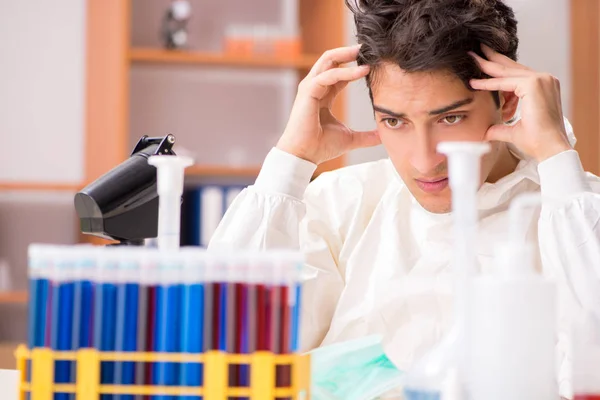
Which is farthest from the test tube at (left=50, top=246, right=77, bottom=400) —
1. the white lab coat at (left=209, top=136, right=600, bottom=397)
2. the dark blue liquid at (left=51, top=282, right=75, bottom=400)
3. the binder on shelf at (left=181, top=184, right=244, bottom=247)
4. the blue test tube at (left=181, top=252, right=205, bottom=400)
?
the binder on shelf at (left=181, top=184, right=244, bottom=247)

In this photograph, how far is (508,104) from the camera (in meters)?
1.44

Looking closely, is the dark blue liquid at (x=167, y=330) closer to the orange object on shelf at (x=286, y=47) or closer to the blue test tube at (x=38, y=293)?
the blue test tube at (x=38, y=293)

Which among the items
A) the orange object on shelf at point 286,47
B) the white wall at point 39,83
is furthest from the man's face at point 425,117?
the white wall at point 39,83

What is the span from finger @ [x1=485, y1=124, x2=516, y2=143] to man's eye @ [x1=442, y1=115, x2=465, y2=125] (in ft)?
0.22

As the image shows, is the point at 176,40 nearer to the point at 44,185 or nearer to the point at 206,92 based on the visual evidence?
the point at 206,92

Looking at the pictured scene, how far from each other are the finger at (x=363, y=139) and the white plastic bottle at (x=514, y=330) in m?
0.86

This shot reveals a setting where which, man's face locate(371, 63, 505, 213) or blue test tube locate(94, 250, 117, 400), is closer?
blue test tube locate(94, 250, 117, 400)

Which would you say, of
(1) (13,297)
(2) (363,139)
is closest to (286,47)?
(1) (13,297)

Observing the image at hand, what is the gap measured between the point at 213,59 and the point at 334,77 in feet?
5.28

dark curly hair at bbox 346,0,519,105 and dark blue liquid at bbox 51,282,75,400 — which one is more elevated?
dark curly hair at bbox 346,0,519,105

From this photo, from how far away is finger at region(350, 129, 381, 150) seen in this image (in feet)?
4.94

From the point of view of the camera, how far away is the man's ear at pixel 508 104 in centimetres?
143

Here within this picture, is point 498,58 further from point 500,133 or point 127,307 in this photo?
point 127,307

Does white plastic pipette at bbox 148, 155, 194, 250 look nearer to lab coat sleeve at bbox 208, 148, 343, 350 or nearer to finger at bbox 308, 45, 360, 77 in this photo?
lab coat sleeve at bbox 208, 148, 343, 350
